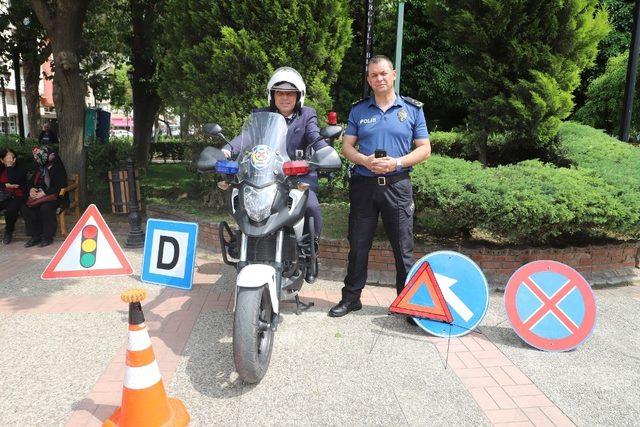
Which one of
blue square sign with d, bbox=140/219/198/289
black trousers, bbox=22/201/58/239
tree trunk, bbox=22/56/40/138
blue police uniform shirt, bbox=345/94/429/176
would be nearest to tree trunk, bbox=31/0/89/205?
black trousers, bbox=22/201/58/239

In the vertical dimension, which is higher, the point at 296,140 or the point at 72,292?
the point at 296,140

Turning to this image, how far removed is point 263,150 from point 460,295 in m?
1.96

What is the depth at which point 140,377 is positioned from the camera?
2512 mm

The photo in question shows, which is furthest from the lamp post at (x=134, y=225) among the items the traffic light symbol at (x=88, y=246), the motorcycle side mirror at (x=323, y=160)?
the motorcycle side mirror at (x=323, y=160)

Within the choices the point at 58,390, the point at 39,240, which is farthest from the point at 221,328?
the point at 39,240

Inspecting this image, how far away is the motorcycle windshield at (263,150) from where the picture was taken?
3.14 meters

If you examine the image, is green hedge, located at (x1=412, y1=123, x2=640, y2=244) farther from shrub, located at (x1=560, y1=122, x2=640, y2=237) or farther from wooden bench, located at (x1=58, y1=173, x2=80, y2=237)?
wooden bench, located at (x1=58, y1=173, x2=80, y2=237)

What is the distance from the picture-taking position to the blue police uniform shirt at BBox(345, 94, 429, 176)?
3830 mm

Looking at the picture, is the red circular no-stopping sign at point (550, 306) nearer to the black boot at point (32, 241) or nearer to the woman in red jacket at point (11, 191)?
the black boot at point (32, 241)

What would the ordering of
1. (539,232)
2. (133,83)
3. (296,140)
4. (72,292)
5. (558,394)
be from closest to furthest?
1. (558,394)
2. (296,140)
3. (539,232)
4. (72,292)
5. (133,83)

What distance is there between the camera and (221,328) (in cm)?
393

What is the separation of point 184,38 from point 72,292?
3748mm

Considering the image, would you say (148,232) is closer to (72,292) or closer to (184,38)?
(72,292)

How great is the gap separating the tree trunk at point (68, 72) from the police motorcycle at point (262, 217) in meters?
6.03
